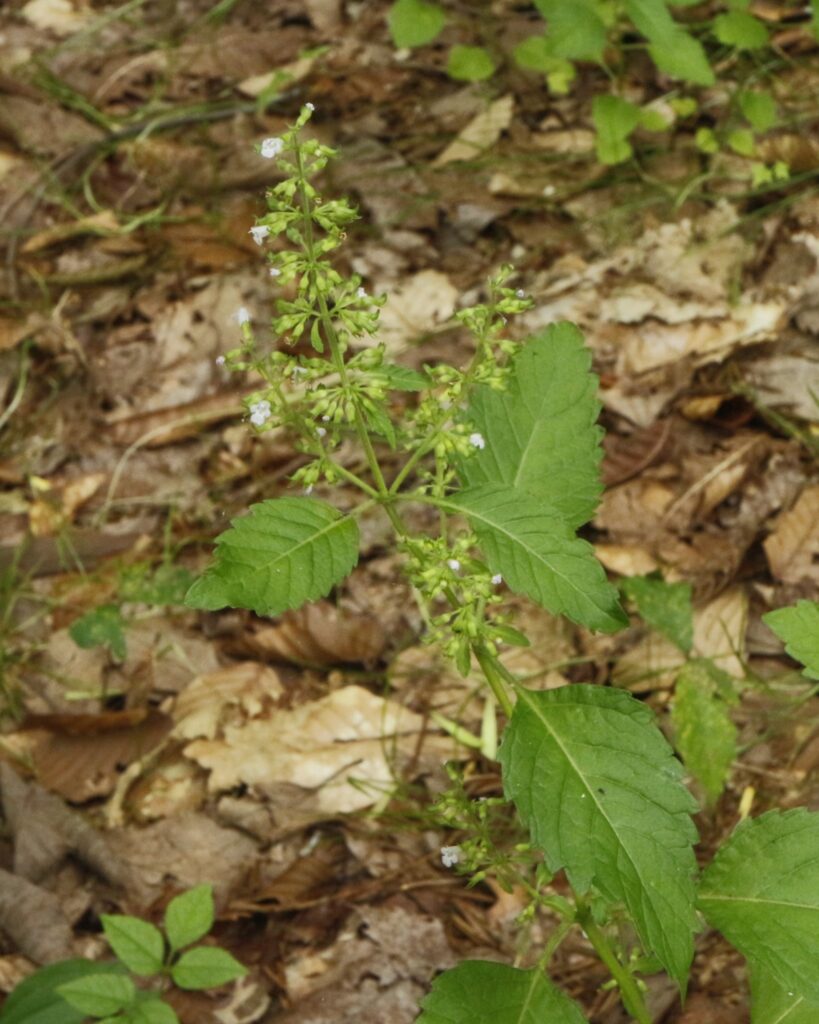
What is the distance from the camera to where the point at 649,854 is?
1858 millimetres

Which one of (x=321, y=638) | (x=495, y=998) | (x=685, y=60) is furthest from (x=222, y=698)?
(x=685, y=60)

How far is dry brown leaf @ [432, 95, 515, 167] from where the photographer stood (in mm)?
4898

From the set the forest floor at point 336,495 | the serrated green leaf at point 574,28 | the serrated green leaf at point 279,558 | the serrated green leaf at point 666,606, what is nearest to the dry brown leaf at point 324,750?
the forest floor at point 336,495

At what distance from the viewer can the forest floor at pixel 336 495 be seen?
10.1 ft

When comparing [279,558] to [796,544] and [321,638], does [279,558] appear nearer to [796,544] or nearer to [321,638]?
[321,638]

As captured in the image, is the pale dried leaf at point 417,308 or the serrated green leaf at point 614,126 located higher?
the serrated green leaf at point 614,126

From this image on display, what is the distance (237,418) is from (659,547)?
1788mm

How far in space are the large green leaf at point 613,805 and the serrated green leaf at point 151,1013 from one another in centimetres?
122

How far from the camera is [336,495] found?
402 centimetres

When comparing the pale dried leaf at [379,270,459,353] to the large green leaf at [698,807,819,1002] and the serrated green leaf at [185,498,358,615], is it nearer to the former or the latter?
the serrated green leaf at [185,498,358,615]

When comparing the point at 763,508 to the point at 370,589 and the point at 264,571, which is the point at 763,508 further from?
the point at 264,571

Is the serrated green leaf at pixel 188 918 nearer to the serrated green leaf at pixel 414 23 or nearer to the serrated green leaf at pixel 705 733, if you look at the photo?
the serrated green leaf at pixel 705 733

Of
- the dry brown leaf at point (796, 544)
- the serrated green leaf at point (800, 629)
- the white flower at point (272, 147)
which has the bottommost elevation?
the dry brown leaf at point (796, 544)

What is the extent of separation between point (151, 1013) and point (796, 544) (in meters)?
2.21
